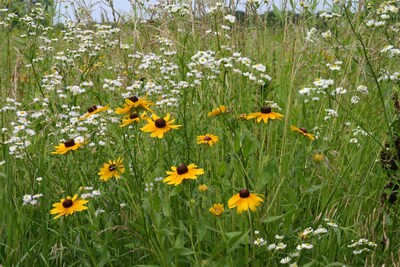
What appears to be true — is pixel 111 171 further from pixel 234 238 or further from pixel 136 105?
pixel 234 238

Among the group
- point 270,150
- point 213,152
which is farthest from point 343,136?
point 213,152

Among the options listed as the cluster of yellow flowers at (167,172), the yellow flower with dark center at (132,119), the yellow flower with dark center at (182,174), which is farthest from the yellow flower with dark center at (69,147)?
the yellow flower with dark center at (182,174)

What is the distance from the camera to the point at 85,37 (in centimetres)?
267

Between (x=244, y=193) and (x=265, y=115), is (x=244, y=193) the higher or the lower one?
the lower one

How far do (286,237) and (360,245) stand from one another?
217 millimetres

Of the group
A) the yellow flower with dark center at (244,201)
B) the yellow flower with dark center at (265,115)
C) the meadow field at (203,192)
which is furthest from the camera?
the yellow flower with dark center at (265,115)

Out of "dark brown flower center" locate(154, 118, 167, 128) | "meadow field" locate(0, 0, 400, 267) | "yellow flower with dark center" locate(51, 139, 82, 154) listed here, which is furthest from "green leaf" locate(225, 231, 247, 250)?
"yellow flower with dark center" locate(51, 139, 82, 154)

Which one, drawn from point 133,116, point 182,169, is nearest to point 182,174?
point 182,169

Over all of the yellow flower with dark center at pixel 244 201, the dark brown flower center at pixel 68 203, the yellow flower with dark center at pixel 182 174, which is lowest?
the dark brown flower center at pixel 68 203

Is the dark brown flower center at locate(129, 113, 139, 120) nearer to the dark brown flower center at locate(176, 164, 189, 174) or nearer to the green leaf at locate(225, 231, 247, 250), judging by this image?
the dark brown flower center at locate(176, 164, 189, 174)

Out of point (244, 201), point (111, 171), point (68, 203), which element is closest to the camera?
point (244, 201)

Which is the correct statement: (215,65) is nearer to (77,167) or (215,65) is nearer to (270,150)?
(270,150)

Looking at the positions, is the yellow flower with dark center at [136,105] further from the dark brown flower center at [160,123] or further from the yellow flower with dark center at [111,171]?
the yellow flower with dark center at [111,171]

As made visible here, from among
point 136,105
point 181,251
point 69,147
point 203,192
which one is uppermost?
point 136,105
